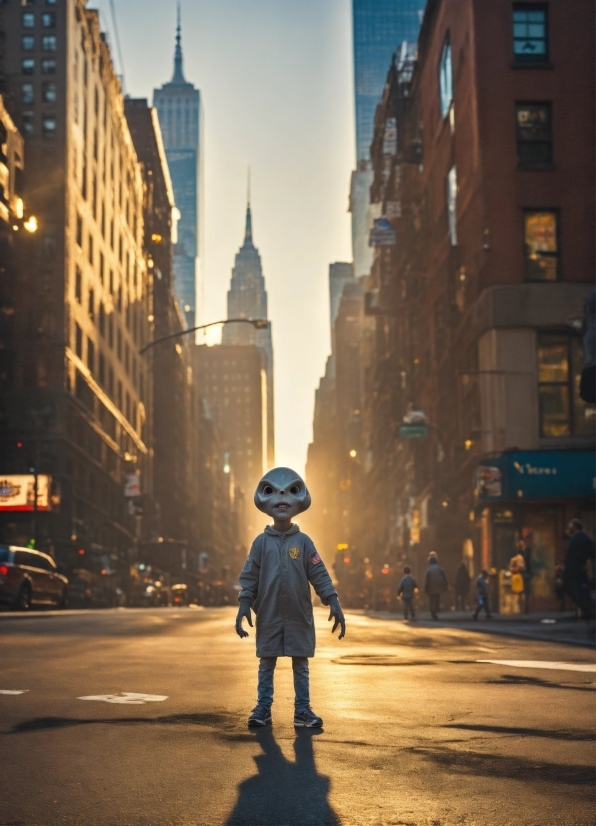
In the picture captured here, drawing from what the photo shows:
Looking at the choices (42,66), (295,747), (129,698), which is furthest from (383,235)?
(295,747)

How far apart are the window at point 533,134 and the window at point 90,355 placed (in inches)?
1570

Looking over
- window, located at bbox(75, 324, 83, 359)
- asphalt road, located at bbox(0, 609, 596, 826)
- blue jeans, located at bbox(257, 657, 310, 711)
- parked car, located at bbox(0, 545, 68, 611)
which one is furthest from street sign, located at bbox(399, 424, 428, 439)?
blue jeans, located at bbox(257, 657, 310, 711)

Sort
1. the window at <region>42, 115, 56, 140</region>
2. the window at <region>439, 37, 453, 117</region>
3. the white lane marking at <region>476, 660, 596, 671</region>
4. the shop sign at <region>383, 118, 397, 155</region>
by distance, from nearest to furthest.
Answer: the white lane marking at <region>476, 660, 596, 671</region>, the window at <region>439, 37, 453, 117</region>, the window at <region>42, 115, 56, 140</region>, the shop sign at <region>383, 118, 397, 155</region>

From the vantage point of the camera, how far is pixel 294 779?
5828mm

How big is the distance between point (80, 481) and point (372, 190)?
42243 mm

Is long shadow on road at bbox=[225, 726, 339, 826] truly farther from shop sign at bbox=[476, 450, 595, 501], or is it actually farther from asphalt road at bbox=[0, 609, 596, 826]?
shop sign at bbox=[476, 450, 595, 501]

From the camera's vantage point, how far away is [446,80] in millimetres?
51094

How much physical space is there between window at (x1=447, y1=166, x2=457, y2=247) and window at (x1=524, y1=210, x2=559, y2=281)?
6.22 meters

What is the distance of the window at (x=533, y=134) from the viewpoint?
42062 millimetres

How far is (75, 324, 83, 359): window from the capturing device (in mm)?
70819

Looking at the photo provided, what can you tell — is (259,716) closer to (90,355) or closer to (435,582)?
(435,582)

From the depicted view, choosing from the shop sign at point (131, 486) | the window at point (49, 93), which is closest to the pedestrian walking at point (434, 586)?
the window at point (49, 93)

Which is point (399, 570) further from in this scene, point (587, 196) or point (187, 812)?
point (187, 812)

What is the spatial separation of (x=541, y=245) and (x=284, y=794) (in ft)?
123
